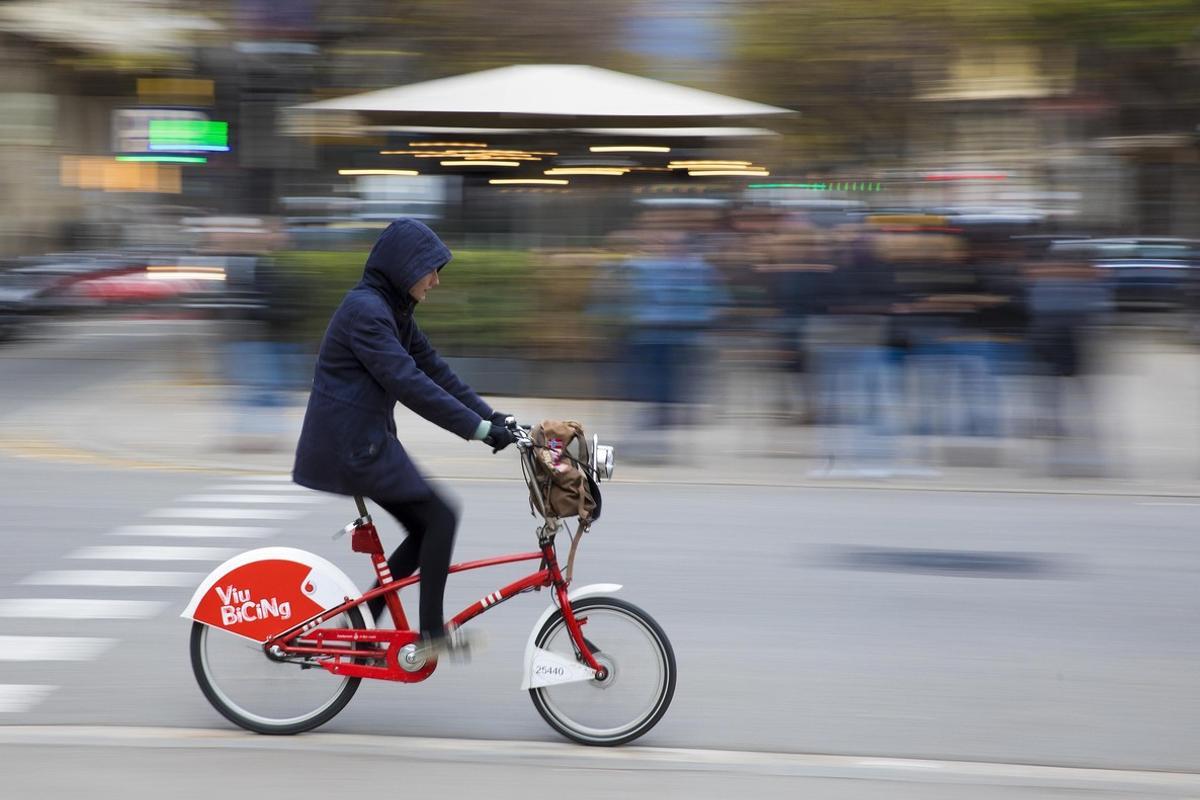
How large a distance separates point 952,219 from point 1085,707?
6.92 metres

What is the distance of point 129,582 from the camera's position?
738 centimetres

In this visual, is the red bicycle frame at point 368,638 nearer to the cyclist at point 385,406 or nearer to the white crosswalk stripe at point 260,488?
the cyclist at point 385,406

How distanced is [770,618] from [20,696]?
331 cm

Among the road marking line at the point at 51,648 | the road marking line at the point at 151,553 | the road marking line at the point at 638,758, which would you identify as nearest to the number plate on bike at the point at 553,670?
the road marking line at the point at 638,758

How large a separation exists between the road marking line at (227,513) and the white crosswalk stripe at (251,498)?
30 centimetres

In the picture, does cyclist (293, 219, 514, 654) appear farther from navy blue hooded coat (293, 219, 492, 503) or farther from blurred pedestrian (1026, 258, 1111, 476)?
blurred pedestrian (1026, 258, 1111, 476)

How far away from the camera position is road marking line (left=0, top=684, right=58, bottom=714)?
17.8 ft

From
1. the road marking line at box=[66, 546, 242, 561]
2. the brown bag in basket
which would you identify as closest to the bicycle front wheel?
the brown bag in basket

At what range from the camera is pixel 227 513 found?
9.27 m

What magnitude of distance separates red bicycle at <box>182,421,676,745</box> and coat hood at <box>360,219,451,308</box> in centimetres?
82

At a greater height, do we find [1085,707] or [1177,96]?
[1177,96]

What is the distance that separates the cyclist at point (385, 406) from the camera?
4.77m

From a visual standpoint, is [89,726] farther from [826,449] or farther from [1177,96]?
[1177,96]

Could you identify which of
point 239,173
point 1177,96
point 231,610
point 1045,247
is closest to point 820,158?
point 1177,96
